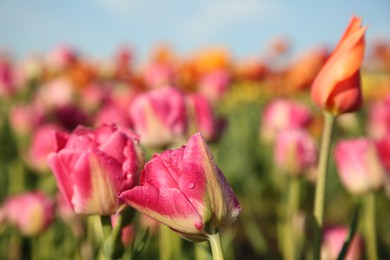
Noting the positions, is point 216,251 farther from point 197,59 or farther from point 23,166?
point 197,59

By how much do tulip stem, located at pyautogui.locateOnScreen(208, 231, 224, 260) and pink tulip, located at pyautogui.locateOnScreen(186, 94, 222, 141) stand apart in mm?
759

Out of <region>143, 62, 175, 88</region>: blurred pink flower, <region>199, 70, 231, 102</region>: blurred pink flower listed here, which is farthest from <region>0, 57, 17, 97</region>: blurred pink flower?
<region>199, 70, 231, 102</region>: blurred pink flower

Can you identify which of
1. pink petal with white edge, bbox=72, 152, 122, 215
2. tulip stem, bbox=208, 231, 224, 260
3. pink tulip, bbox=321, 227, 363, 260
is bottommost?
pink tulip, bbox=321, 227, 363, 260

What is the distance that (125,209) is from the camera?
67 centimetres

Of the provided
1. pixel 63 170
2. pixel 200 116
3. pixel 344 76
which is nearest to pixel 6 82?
pixel 200 116

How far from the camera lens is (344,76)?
72 centimetres

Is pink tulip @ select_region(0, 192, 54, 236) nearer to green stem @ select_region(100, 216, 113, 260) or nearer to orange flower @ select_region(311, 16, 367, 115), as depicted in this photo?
green stem @ select_region(100, 216, 113, 260)

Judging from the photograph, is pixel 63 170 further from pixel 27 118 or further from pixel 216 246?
pixel 27 118

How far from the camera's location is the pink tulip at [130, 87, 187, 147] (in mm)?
1165

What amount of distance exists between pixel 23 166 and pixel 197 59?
3.25 meters

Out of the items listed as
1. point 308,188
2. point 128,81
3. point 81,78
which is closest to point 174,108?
point 308,188

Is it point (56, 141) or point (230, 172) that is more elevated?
point (56, 141)

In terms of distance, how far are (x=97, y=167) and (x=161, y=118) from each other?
533 millimetres

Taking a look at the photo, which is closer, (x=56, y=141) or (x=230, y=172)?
(x=56, y=141)
